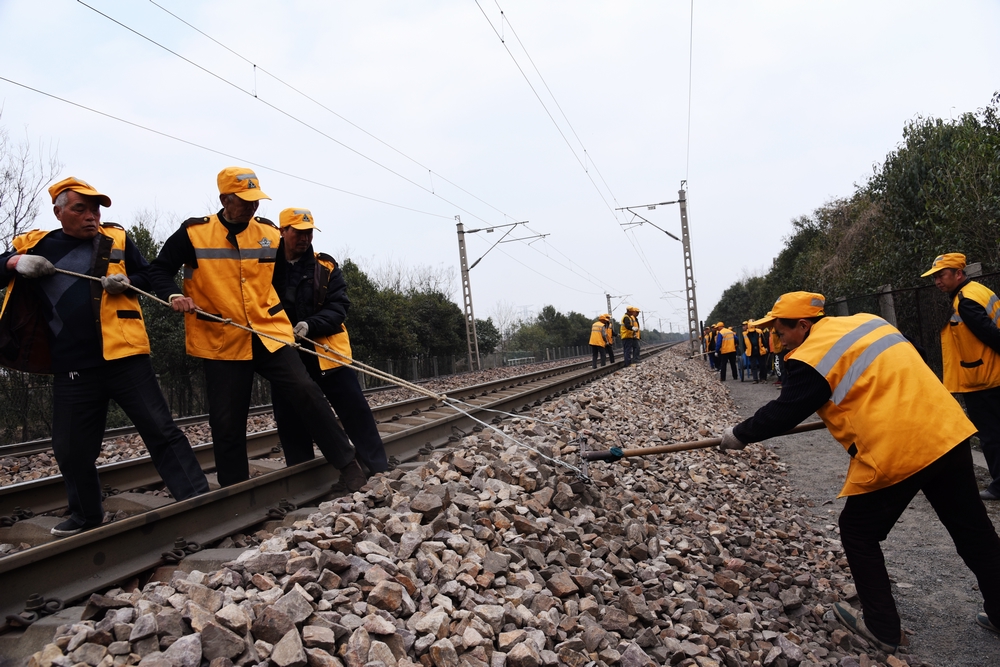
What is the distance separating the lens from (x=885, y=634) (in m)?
3.41

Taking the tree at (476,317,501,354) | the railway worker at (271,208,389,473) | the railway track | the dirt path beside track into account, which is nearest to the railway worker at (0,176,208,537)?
the railway track

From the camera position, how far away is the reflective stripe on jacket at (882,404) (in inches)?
124

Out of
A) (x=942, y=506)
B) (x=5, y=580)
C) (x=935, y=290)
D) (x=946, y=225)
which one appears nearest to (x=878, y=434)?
(x=942, y=506)

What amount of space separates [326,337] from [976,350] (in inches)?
199

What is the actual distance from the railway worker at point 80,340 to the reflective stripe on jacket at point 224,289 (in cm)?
38

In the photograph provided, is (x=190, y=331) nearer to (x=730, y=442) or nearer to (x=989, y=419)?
(x=730, y=442)

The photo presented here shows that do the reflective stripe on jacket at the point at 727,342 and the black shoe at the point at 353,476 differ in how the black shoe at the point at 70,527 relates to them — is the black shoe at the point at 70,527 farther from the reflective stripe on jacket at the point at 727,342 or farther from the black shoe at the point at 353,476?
the reflective stripe on jacket at the point at 727,342

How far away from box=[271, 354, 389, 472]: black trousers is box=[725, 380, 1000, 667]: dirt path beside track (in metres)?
3.41

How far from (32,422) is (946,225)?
1941cm

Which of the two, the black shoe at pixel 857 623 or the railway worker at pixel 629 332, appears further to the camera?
the railway worker at pixel 629 332

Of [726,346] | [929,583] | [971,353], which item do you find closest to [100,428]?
[929,583]

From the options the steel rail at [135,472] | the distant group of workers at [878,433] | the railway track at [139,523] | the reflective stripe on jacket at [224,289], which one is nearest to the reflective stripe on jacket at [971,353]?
the distant group of workers at [878,433]

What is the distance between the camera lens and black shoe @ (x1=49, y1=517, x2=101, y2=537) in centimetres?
342

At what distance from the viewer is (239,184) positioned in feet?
12.9
